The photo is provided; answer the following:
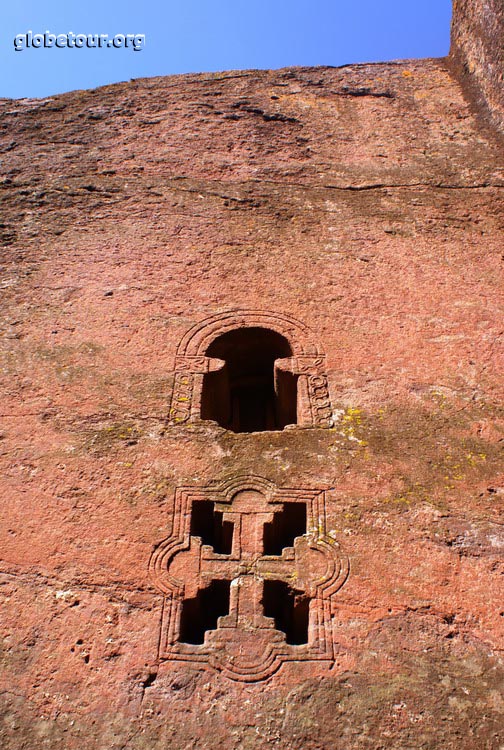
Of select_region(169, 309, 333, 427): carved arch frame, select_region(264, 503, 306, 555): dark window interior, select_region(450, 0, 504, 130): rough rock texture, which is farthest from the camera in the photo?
select_region(450, 0, 504, 130): rough rock texture

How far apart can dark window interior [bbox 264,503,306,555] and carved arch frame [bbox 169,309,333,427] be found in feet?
1.86

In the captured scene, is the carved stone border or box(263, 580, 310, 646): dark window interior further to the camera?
box(263, 580, 310, 646): dark window interior

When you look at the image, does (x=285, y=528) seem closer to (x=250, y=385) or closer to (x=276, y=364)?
(x=276, y=364)

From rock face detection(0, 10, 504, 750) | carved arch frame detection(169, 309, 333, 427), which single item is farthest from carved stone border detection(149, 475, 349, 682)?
carved arch frame detection(169, 309, 333, 427)

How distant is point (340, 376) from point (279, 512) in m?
1.05

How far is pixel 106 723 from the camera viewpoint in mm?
2785

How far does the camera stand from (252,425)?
5.06 m

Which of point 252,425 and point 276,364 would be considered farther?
point 252,425

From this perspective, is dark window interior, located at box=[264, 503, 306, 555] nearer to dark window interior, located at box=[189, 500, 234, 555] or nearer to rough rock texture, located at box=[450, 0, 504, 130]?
dark window interior, located at box=[189, 500, 234, 555]

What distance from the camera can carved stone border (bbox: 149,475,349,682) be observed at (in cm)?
300

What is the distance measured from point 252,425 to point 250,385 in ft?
0.97

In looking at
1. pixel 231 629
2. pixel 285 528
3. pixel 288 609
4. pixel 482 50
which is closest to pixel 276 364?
pixel 285 528

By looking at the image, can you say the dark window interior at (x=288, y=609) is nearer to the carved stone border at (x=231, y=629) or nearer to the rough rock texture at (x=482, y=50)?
the carved stone border at (x=231, y=629)

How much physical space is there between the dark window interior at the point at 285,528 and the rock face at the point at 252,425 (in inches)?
0.7
